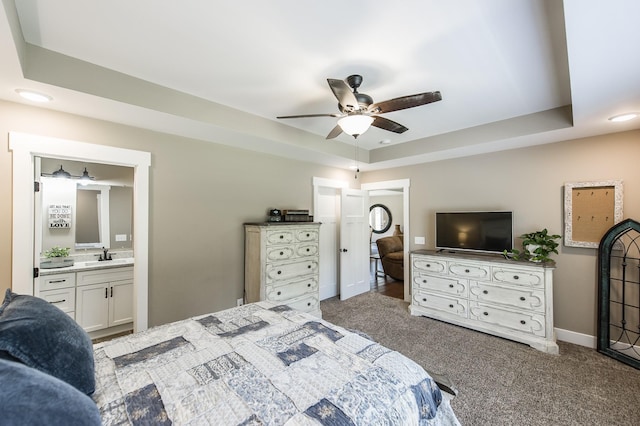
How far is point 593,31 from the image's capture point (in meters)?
1.39

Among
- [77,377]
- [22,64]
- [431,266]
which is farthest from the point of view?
[431,266]

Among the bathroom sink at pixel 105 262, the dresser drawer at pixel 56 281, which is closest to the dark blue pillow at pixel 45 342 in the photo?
the dresser drawer at pixel 56 281

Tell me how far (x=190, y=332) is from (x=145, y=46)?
6.56 feet

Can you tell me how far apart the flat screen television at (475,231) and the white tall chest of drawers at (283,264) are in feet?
6.28

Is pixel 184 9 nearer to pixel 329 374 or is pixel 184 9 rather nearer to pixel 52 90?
pixel 52 90

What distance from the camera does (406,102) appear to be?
2.11 metres

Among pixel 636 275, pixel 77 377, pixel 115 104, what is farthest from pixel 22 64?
pixel 636 275

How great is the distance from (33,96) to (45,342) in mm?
2125

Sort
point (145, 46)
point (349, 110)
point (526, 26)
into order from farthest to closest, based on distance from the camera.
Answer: point (349, 110) → point (145, 46) → point (526, 26)

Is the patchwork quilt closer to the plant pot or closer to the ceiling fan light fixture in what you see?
the ceiling fan light fixture

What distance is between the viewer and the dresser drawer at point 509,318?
9.73 ft

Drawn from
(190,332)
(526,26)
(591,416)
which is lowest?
(591,416)

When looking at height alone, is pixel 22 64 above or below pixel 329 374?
above

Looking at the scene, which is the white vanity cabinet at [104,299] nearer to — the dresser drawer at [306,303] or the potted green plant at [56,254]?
the potted green plant at [56,254]
